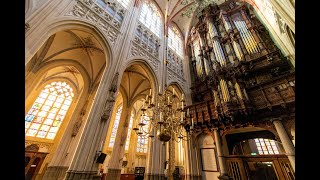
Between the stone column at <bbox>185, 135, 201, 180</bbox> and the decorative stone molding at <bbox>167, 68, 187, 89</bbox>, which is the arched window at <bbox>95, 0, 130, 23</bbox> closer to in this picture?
the decorative stone molding at <bbox>167, 68, 187, 89</bbox>

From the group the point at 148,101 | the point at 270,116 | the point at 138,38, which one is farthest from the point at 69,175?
the point at 270,116

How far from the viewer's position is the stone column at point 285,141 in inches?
206

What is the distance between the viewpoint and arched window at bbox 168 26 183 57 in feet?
44.4

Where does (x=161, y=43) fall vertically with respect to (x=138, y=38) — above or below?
above

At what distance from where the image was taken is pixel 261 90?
6898mm

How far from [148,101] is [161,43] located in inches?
306

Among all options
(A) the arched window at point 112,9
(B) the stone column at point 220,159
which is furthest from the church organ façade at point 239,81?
(A) the arched window at point 112,9

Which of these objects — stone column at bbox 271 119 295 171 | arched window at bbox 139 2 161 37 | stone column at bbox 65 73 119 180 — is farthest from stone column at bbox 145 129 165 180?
arched window at bbox 139 2 161 37

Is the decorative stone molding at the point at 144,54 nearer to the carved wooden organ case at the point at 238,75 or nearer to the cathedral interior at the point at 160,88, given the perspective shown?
the cathedral interior at the point at 160,88

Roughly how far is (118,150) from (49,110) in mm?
7433

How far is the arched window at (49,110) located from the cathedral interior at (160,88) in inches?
2.8
